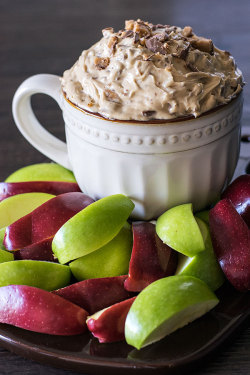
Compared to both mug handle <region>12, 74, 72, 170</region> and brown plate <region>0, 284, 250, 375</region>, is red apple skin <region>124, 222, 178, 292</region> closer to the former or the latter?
brown plate <region>0, 284, 250, 375</region>

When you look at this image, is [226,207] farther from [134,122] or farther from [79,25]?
[79,25]

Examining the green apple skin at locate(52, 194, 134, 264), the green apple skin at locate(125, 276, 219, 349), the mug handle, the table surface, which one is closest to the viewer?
the green apple skin at locate(125, 276, 219, 349)

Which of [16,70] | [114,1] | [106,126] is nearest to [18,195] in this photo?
[106,126]

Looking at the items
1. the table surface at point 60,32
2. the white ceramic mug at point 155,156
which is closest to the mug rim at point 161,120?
the white ceramic mug at point 155,156

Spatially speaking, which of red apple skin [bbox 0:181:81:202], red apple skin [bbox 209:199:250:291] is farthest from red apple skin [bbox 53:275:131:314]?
red apple skin [bbox 0:181:81:202]

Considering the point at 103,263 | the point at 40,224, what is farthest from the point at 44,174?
the point at 103,263

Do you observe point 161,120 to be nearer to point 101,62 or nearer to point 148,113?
point 148,113

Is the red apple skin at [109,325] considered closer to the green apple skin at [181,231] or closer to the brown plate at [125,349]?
the brown plate at [125,349]
